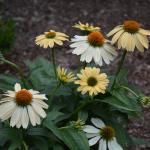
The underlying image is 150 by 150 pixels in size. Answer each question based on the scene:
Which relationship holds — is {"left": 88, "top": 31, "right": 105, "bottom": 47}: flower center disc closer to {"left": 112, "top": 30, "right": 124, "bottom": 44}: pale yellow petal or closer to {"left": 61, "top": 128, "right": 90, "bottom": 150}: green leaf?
{"left": 112, "top": 30, "right": 124, "bottom": 44}: pale yellow petal

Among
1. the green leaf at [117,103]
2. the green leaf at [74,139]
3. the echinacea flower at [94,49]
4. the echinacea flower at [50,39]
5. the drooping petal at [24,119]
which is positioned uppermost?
the echinacea flower at [50,39]

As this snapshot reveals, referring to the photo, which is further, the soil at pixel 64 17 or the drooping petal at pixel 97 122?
the soil at pixel 64 17

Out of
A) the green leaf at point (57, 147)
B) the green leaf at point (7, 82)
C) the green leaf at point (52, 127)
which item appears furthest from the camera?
the green leaf at point (7, 82)

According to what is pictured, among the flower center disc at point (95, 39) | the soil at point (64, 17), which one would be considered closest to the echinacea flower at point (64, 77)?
the flower center disc at point (95, 39)

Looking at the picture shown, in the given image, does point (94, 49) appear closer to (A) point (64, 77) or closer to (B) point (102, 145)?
(A) point (64, 77)

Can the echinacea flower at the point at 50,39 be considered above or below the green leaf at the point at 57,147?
above

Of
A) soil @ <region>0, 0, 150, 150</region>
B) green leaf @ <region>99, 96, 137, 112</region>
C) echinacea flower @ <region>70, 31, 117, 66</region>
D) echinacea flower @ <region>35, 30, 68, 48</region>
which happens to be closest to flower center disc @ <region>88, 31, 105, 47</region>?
echinacea flower @ <region>70, 31, 117, 66</region>

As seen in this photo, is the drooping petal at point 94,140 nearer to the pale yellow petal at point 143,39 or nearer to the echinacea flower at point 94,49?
the echinacea flower at point 94,49
